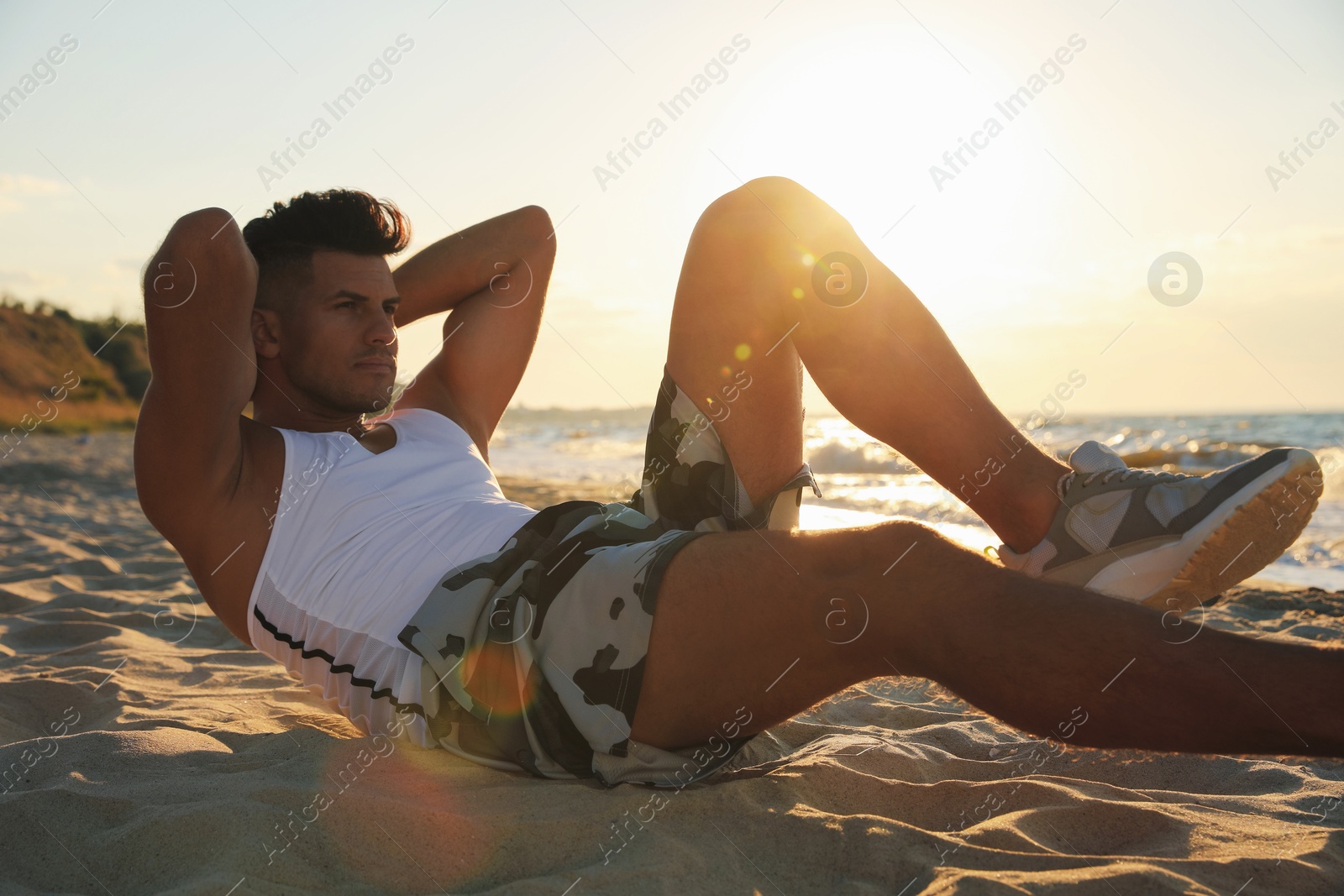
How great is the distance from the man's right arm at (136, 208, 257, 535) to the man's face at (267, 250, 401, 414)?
0.37 m

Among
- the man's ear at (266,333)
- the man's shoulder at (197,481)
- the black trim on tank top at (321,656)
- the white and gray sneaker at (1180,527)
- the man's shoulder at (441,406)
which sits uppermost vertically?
the white and gray sneaker at (1180,527)

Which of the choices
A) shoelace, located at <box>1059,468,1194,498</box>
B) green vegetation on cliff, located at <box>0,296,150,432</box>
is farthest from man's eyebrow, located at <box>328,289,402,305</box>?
green vegetation on cliff, located at <box>0,296,150,432</box>

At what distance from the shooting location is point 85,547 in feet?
14.7

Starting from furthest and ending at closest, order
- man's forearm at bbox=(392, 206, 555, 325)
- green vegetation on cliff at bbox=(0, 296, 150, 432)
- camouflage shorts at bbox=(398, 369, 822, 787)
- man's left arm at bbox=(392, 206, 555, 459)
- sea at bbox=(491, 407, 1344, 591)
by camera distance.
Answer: green vegetation on cliff at bbox=(0, 296, 150, 432) → sea at bbox=(491, 407, 1344, 591) → man's forearm at bbox=(392, 206, 555, 325) → man's left arm at bbox=(392, 206, 555, 459) → camouflage shorts at bbox=(398, 369, 822, 787)

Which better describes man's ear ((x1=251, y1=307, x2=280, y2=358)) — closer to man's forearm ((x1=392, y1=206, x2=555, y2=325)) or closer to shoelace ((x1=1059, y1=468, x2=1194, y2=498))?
man's forearm ((x1=392, y1=206, x2=555, y2=325))

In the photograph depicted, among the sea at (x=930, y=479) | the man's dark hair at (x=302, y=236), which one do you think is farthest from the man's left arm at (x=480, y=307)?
the sea at (x=930, y=479)

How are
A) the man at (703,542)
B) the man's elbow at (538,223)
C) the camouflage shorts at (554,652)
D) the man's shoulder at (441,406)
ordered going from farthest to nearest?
the man's elbow at (538,223) → the man's shoulder at (441,406) → the camouflage shorts at (554,652) → the man at (703,542)

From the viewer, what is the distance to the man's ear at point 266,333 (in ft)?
6.55

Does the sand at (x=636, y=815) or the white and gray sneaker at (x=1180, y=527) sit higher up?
the white and gray sneaker at (x=1180, y=527)

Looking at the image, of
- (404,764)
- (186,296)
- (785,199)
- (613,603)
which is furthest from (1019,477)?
(186,296)

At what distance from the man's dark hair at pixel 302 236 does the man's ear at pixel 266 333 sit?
0.07 feet

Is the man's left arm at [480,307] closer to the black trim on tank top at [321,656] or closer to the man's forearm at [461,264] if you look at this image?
the man's forearm at [461,264]

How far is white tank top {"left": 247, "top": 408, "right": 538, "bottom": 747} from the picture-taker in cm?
158

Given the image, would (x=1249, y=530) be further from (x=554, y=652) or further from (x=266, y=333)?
(x=266, y=333)
